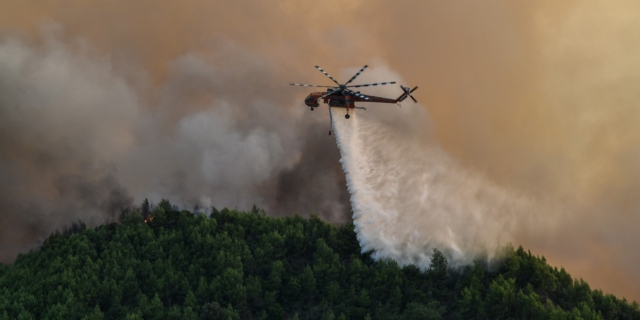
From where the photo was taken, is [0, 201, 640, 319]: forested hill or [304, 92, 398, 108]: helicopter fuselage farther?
[0, 201, 640, 319]: forested hill

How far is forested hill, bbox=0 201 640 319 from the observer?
142750mm

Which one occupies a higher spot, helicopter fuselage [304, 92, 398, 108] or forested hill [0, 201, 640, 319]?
helicopter fuselage [304, 92, 398, 108]

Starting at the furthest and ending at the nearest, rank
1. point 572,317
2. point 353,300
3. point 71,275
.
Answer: point 71,275 → point 353,300 → point 572,317

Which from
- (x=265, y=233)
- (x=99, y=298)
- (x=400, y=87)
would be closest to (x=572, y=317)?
(x=400, y=87)

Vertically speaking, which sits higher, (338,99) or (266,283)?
(338,99)

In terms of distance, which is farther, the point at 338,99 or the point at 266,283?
the point at 266,283

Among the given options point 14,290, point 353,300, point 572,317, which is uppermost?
point 14,290

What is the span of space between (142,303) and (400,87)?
214 feet

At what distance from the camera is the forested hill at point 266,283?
14275cm

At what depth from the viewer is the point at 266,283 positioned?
157 metres

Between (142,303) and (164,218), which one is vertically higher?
(164,218)

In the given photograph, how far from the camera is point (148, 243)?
17138 cm

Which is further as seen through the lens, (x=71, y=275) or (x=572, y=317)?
(x=71, y=275)

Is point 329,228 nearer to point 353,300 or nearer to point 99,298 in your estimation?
point 353,300
